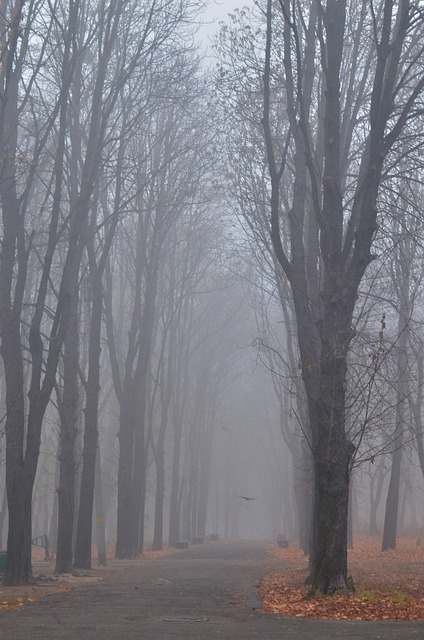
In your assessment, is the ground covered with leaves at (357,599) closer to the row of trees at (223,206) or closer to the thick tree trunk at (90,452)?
the row of trees at (223,206)

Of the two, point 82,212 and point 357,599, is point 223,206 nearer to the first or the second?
point 82,212

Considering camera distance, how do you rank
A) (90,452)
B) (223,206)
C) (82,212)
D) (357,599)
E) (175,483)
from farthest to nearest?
(175,483), (223,206), (90,452), (82,212), (357,599)

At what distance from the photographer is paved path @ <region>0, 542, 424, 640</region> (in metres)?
8.51

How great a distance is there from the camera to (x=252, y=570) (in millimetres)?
20359

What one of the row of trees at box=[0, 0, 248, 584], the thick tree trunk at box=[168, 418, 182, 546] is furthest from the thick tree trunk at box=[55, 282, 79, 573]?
the thick tree trunk at box=[168, 418, 182, 546]

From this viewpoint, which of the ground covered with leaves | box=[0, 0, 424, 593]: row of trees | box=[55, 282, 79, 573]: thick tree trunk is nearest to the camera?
the ground covered with leaves

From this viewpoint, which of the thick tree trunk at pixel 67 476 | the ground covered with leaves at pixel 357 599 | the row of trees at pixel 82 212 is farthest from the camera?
the thick tree trunk at pixel 67 476

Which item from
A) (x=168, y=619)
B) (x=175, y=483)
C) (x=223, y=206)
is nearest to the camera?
(x=168, y=619)

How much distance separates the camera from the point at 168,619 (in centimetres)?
1002

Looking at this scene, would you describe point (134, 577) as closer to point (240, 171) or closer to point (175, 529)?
point (240, 171)

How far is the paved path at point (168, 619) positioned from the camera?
8508 millimetres

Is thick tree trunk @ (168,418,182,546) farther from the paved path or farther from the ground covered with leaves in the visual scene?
the paved path

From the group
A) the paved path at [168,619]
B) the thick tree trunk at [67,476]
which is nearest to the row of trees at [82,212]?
the thick tree trunk at [67,476]

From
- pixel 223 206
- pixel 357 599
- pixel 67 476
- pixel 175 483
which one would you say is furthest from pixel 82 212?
pixel 175 483
